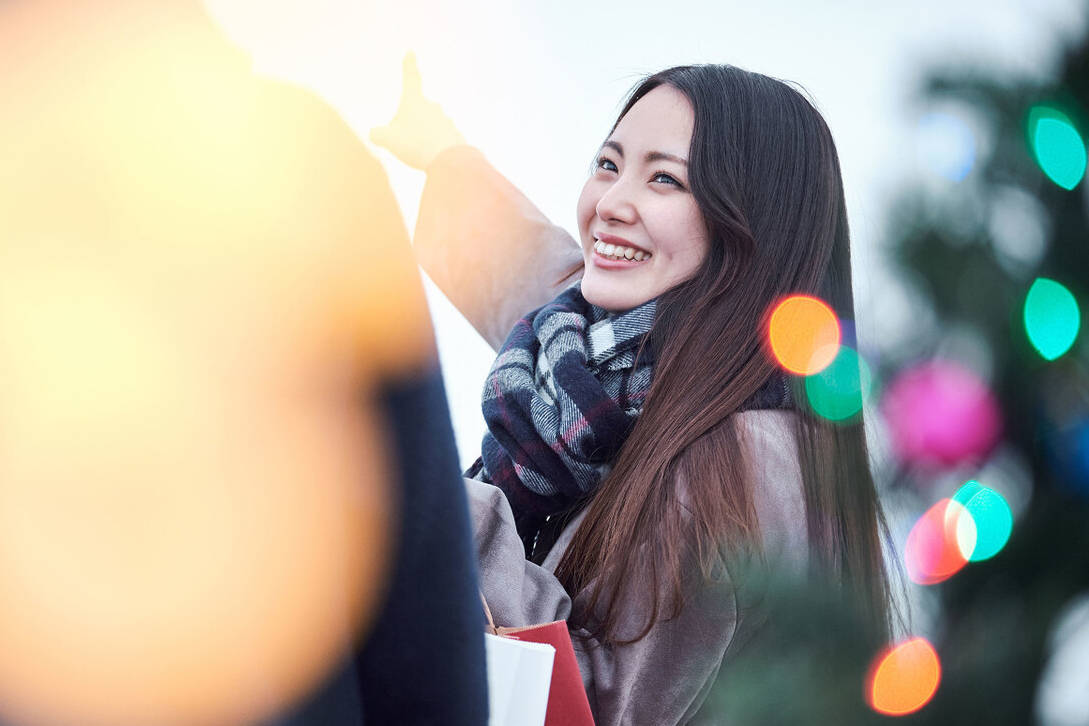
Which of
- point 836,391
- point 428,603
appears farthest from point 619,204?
point 428,603

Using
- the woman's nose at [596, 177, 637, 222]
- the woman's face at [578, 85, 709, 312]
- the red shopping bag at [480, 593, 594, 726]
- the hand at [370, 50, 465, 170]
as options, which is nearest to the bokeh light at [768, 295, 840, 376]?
the woman's face at [578, 85, 709, 312]

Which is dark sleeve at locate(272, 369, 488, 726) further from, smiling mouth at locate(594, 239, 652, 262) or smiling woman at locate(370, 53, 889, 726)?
smiling mouth at locate(594, 239, 652, 262)

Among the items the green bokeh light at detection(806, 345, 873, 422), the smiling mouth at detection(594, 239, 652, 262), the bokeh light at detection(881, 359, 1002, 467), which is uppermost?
the bokeh light at detection(881, 359, 1002, 467)

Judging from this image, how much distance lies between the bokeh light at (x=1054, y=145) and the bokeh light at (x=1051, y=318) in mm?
41

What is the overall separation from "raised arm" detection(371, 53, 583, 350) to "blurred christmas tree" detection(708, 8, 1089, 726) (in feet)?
5.08

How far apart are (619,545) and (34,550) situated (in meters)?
0.78

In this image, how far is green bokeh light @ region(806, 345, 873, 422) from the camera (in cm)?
116

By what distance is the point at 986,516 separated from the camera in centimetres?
33

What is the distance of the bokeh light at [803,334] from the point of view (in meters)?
1.24

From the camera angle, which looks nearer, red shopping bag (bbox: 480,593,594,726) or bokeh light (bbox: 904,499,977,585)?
bokeh light (bbox: 904,499,977,585)

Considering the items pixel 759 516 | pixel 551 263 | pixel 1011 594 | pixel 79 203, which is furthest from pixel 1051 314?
pixel 551 263

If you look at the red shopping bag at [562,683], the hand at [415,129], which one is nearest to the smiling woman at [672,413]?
the red shopping bag at [562,683]

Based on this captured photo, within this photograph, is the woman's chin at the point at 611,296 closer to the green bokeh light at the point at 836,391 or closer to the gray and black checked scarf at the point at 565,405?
the gray and black checked scarf at the point at 565,405

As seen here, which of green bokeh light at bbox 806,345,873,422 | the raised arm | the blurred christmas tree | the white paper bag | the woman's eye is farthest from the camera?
the raised arm
